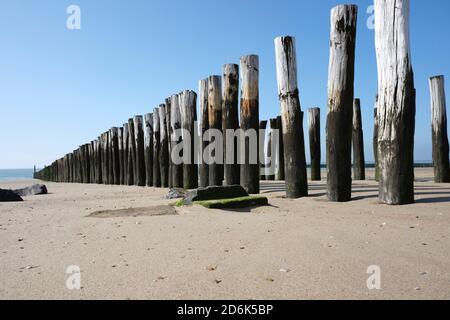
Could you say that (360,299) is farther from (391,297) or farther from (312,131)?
(312,131)

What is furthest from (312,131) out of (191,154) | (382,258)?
(382,258)

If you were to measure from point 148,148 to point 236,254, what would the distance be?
33.9 feet

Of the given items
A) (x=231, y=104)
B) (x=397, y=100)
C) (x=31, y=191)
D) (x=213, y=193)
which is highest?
(x=231, y=104)

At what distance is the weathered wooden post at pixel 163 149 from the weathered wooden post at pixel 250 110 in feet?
14.3

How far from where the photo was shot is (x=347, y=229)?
3881 millimetres

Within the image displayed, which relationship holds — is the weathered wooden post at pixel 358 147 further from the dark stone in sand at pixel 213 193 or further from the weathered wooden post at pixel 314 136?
the dark stone in sand at pixel 213 193

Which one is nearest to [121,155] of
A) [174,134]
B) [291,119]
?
[174,134]

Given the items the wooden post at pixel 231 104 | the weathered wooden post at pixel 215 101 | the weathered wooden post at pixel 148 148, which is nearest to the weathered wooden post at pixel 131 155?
the weathered wooden post at pixel 148 148

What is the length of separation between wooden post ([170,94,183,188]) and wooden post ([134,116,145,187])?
3133mm

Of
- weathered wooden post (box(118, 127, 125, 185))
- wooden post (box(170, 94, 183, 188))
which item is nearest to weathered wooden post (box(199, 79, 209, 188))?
wooden post (box(170, 94, 183, 188))

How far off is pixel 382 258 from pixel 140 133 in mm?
11920

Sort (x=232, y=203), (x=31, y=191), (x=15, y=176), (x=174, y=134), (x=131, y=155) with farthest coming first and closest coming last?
(x=15, y=176) < (x=131, y=155) < (x=31, y=191) < (x=174, y=134) < (x=232, y=203)

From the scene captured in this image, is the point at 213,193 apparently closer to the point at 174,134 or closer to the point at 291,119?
the point at 291,119

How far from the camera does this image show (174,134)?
10656 mm
